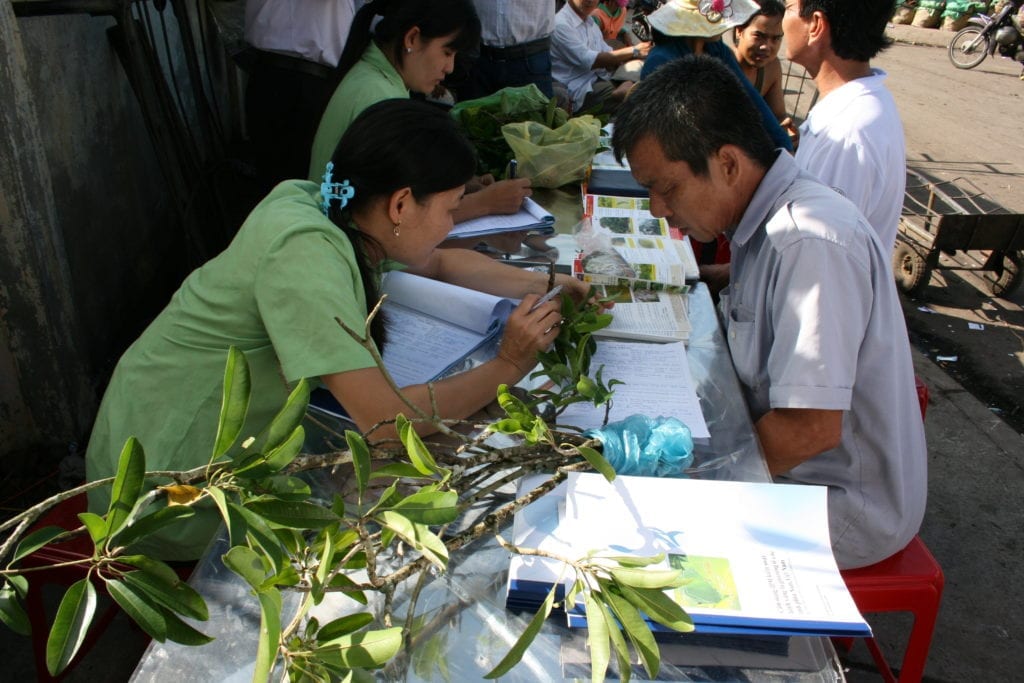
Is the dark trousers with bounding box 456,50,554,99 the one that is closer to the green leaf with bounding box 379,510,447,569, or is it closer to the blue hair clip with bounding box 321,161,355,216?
the blue hair clip with bounding box 321,161,355,216

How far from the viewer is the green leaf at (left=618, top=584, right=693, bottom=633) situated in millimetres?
909

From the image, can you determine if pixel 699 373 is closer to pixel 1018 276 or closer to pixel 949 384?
pixel 949 384

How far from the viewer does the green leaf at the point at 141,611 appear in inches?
32.2

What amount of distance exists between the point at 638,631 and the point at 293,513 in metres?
0.41

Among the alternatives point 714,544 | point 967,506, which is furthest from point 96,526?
point 967,506

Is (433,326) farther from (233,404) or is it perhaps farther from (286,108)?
(286,108)

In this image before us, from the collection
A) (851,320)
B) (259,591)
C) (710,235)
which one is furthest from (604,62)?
(259,591)

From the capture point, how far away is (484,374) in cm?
161

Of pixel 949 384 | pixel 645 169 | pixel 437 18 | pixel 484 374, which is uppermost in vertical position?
pixel 437 18

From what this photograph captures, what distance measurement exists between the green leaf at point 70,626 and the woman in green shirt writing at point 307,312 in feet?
1.96

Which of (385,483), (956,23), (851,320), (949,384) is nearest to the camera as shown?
(385,483)

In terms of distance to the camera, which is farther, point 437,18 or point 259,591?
point 437,18

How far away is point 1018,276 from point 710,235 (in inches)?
152

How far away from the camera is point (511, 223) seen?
8.25ft
